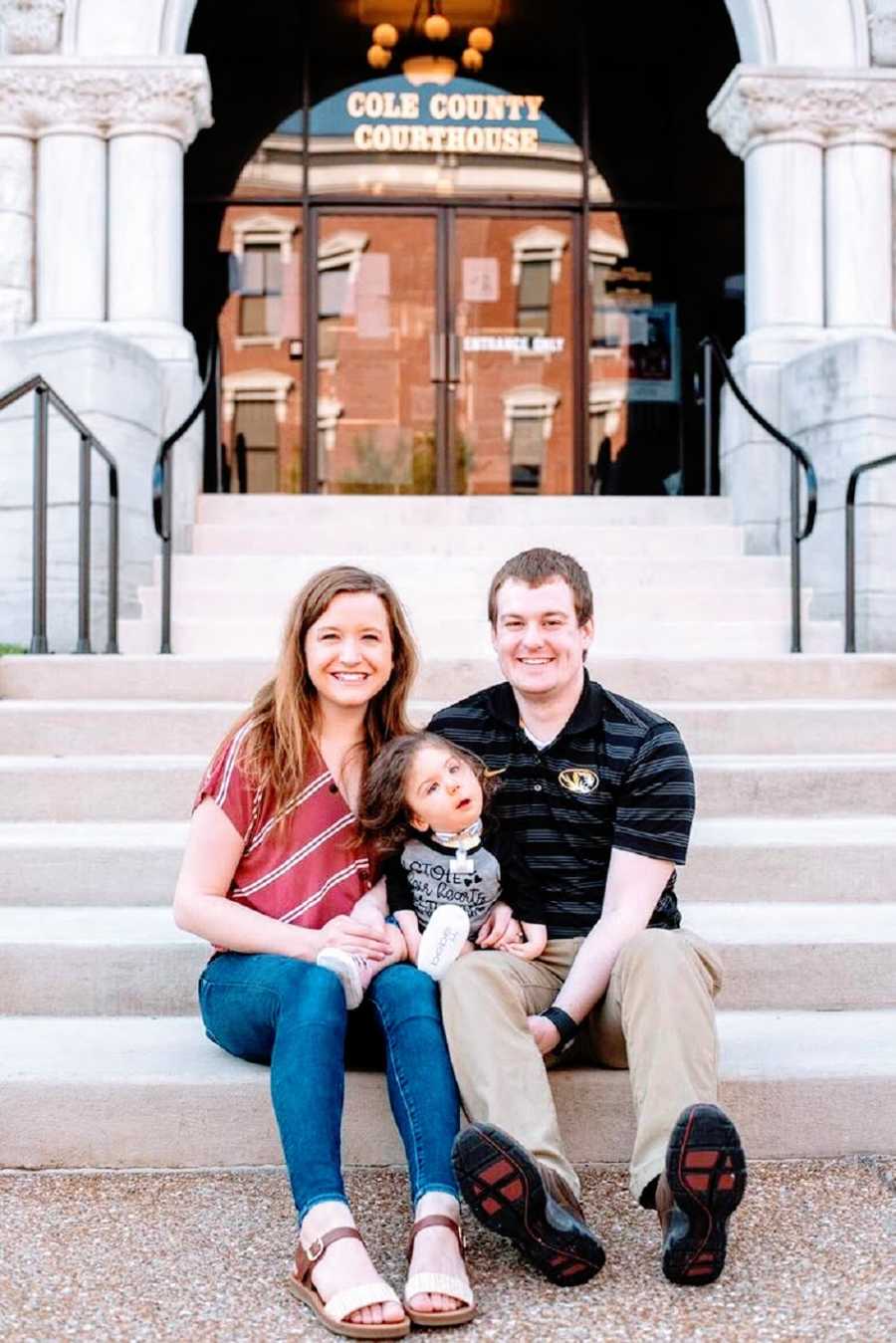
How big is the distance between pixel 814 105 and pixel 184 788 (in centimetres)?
658

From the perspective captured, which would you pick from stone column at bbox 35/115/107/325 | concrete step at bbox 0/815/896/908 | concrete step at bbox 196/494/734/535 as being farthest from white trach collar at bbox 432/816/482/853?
stone column at bbox 35/115/107/325

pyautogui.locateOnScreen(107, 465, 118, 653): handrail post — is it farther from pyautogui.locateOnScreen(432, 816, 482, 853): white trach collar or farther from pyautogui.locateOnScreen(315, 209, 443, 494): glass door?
pyautogui.locateOnScreen(315, 209, 443, 494): glass door

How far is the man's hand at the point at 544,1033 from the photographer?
296 centimetres

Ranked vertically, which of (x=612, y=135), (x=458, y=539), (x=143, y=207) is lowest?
(x=458, y=539)

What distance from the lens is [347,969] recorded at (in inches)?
114

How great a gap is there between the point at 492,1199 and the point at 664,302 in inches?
408

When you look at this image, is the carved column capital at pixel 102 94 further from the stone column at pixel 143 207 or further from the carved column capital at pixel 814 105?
the carved column capital at pixel 814 105

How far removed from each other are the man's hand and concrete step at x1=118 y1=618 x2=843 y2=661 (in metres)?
4.40

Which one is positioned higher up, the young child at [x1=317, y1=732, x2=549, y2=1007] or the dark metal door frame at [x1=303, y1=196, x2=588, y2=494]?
the dark metal door frame at [x1=303, y1=196, x2=588, y2=494]

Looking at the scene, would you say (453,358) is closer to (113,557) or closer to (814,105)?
(814,105)

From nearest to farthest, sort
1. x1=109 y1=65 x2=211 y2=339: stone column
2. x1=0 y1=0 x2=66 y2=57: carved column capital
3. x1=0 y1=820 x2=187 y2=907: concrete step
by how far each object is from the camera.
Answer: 1. x1=0 y1=820 x2=187 y2=907: concrete step
2. x1=0 y1=0 x2=66 y2=57: carved column capital
3. x1=109 y1=65 x2=211 y2=339: stone column

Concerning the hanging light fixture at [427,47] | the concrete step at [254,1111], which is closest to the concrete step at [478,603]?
the concrete step at [254,1111]

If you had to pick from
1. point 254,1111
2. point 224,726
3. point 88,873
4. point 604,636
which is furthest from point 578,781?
point 604,636

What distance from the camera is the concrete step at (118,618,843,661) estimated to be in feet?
24.2
